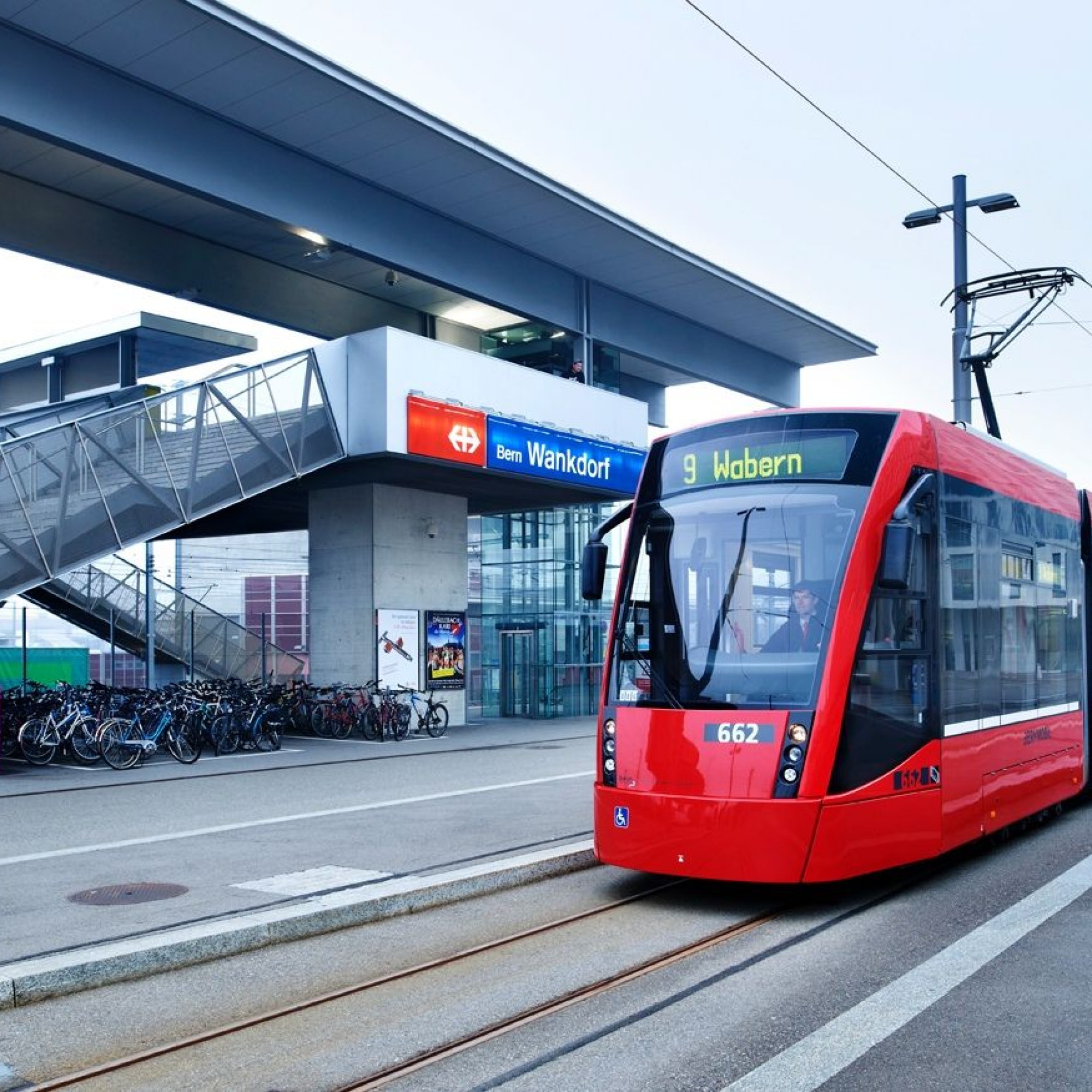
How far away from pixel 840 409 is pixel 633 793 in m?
2.98

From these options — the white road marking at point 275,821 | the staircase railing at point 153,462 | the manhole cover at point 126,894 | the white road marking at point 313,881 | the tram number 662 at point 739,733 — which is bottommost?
the white road marking at point 275,821

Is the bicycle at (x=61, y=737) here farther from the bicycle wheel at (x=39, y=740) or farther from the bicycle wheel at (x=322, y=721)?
the bicycle wheel at (x=322, y=721)

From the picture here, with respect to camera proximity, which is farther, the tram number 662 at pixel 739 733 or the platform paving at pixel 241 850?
the tram number 662 at pixel 739 733

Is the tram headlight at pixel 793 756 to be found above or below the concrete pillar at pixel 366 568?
below

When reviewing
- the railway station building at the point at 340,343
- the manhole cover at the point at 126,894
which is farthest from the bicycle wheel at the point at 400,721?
the manhole cover at the point at 126,894

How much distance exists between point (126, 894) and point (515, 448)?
49.3 ft

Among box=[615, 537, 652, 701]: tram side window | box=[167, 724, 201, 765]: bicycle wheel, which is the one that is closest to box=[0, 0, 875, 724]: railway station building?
box=[167, 724, 201, 765]: bicycle wheel

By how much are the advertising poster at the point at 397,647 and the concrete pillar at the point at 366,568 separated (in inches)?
4.7

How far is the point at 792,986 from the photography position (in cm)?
653

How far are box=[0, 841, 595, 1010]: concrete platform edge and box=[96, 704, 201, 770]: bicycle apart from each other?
10130 millimetres

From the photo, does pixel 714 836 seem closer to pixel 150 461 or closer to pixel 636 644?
pixel 636 644

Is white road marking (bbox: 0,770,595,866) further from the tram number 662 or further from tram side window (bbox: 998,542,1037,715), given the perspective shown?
tram side window (bbox: 998,542,1037,715)

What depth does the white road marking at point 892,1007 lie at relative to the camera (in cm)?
516

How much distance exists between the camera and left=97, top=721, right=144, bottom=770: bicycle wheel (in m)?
18.3
